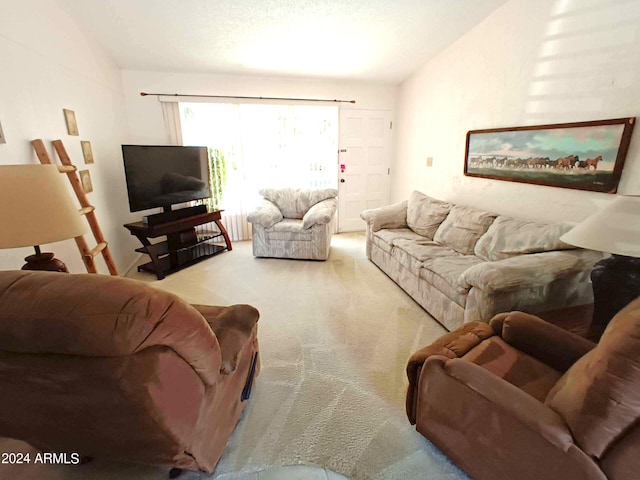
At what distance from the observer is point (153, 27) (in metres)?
2.96

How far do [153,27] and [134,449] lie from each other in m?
3.57

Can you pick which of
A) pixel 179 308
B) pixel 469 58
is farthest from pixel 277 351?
pixel 469 58

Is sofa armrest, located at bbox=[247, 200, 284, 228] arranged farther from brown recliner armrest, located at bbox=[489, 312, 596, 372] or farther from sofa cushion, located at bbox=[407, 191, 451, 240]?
brown recliner armrest, located at bbox=[489, 312, 596, 372]

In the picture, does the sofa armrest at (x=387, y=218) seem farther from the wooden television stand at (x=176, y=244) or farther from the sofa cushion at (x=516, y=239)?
the wooden television stand at (x=176, y=244)

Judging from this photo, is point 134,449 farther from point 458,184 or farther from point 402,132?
point 402,132

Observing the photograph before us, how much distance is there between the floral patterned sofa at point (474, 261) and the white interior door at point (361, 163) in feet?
4.94

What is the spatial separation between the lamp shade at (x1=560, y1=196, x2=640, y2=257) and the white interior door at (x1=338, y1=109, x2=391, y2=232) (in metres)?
3.74

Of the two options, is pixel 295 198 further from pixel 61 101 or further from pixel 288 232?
pixel 61 101

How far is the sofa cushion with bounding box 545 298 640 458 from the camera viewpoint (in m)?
0.78

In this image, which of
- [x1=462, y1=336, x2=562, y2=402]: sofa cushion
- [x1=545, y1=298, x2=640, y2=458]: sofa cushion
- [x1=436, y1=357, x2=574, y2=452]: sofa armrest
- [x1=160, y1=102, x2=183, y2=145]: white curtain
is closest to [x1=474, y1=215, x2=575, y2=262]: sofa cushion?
[x1=462, y1=336, x2=562, y2=402]: sofa cushion

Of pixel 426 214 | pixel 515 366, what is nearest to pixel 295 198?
pixel 426 214

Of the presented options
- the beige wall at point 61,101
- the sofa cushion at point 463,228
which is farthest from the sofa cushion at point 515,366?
the beige wall at point 61,101

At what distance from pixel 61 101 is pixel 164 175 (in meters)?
1.18

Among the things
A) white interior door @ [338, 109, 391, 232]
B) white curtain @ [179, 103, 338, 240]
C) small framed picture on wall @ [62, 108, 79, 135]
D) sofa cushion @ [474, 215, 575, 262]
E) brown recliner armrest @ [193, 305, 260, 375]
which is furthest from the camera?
white interior door @ [338, 109, 391, 232]
